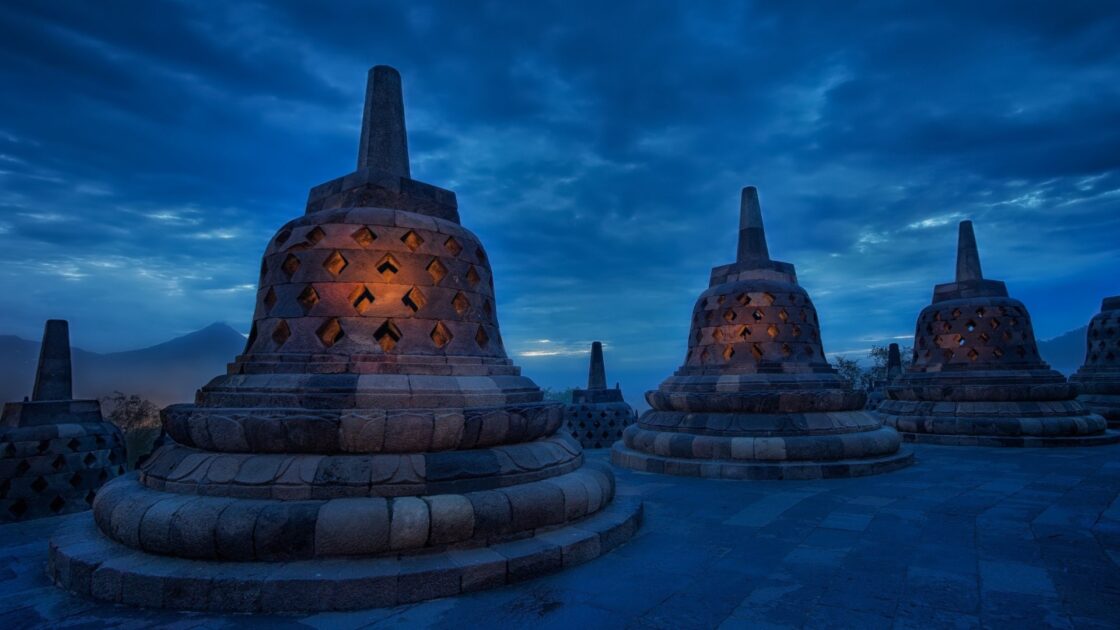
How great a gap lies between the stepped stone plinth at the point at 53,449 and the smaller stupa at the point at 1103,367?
21.1m

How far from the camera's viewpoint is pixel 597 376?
18594 mm

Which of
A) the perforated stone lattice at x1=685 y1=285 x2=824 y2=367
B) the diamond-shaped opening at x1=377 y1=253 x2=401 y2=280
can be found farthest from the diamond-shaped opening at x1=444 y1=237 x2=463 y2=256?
the perforated stone lattice at x1=685 y1=285 x2=824 y2=367

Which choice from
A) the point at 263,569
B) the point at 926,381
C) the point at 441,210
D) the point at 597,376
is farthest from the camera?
the point at 597,376

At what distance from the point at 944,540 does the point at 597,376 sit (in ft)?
46.2

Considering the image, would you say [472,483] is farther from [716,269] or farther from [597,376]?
[597,376]

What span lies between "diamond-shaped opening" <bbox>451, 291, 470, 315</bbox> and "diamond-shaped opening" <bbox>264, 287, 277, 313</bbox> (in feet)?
5.55

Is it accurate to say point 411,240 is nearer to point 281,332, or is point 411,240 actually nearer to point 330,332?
point 330,332

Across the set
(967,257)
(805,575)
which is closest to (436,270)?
(805,575)

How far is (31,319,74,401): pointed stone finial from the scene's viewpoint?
8.12 metres

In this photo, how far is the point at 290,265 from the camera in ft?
17.1

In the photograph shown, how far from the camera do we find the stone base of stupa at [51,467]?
6.86 meters

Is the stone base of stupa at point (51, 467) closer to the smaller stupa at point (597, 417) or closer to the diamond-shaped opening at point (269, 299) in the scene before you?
the diamond-shaped opening at point (269, 299)

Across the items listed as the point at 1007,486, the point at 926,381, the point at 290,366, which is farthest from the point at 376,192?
the point at 926,381

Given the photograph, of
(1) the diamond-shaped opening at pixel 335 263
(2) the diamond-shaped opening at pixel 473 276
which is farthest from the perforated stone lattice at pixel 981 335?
(1) the diamond-shaped opening at pixel 335 263
